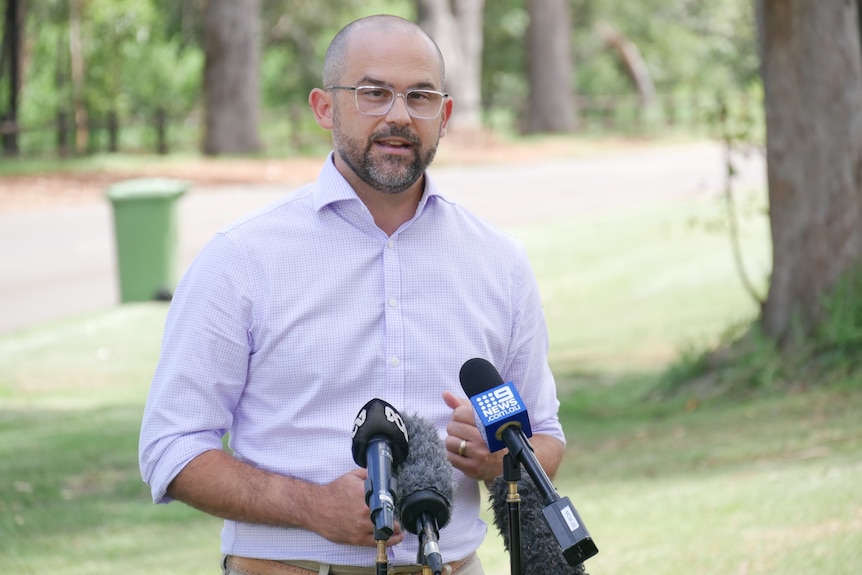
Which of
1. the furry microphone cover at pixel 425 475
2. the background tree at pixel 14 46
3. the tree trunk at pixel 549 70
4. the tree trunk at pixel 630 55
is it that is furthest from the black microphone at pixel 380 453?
the tree trunk at pixel 630 55

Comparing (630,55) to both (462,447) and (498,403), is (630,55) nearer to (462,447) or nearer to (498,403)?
(462,447)

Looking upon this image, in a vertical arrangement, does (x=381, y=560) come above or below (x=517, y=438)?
below

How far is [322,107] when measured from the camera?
3.48 metres

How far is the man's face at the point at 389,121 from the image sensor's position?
128 inches

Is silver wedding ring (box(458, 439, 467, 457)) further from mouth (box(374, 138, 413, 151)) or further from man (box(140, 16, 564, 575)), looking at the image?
mouth (box(374, 138, 413, 151))

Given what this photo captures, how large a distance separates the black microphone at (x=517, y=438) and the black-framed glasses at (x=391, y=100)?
0.70 metres

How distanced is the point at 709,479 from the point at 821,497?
94 cm

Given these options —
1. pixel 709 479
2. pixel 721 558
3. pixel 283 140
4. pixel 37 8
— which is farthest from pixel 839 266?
pixel 37 8

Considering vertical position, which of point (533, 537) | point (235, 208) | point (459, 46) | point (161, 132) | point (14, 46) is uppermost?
point (14, 46)

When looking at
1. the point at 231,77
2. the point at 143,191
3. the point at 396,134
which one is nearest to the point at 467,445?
the point at 396,134

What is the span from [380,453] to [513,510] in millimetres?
317

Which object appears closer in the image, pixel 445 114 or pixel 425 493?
pixel 425 493

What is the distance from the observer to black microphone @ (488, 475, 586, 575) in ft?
9.78

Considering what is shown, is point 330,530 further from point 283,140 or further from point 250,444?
point 283,140
